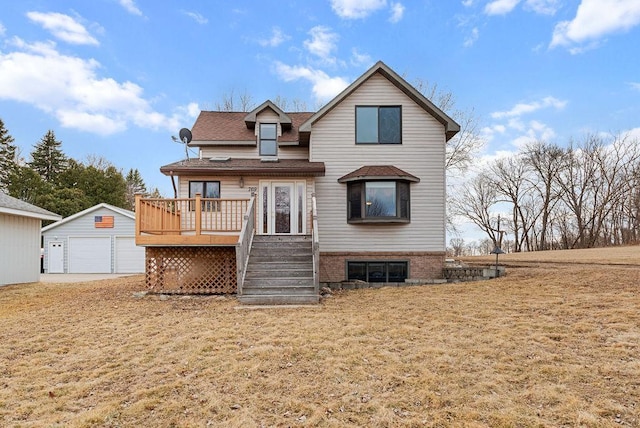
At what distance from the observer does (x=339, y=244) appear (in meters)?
12.9

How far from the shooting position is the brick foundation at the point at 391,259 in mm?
12797

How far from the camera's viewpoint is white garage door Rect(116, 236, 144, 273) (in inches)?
872

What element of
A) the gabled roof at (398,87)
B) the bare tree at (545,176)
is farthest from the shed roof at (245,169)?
the bare tree at (545,176)

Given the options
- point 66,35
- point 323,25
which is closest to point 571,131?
point 323,25

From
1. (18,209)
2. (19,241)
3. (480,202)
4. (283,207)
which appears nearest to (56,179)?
(19,241)

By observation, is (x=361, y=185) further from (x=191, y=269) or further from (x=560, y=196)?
(x=560, y=196)

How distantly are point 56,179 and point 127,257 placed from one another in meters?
20.2

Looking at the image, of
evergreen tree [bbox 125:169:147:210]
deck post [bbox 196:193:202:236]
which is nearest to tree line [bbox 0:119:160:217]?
evergreen tree [bbox 125:169:147:210]

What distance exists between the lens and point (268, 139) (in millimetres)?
14219

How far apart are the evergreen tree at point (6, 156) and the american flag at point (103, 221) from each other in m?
22.8

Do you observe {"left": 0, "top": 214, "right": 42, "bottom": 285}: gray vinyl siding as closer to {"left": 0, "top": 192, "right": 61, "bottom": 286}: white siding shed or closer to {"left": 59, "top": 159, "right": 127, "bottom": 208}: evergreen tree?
{"left": 0, "top": 192, "right": 61, "bottom": 286}: white siding shed

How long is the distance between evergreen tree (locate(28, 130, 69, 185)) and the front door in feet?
117

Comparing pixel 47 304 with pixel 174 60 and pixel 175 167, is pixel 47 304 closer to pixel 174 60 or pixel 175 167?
pixel 175 167

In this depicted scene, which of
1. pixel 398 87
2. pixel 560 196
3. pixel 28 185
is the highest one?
pixel 398 87
